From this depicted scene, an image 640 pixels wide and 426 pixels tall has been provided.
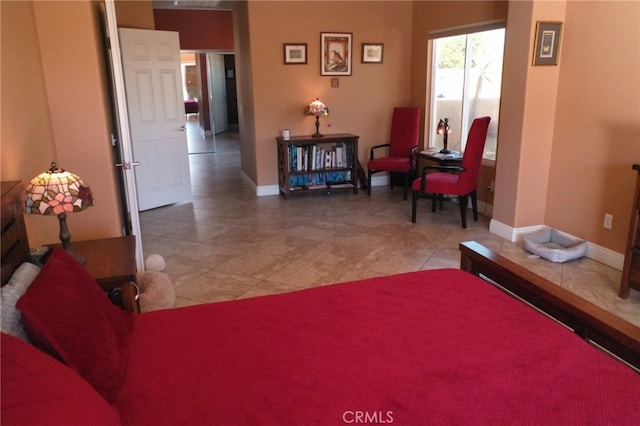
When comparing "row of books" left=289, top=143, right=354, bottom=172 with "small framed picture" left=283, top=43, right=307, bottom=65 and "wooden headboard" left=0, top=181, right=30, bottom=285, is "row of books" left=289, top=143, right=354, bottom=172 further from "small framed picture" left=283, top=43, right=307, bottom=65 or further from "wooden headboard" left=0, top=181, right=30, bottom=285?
"wooden headboard" left=0, top=181, right=30, bottom=285

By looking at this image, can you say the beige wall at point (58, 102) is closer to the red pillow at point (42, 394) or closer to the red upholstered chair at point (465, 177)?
the red pillow at point (42, 394)

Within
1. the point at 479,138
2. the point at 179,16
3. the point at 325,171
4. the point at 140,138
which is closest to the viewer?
the point at 479,138

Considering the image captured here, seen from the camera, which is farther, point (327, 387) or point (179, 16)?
point (179, 16)

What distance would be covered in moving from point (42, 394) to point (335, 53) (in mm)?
5663

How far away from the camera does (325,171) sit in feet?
20.5

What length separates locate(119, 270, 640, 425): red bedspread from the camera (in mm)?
1354

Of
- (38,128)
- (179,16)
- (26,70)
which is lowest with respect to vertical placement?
(38,128)

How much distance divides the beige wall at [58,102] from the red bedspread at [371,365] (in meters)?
1.40

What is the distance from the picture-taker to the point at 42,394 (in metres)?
1.11

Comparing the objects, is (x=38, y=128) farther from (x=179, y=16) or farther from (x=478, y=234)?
(x=179, y=16)

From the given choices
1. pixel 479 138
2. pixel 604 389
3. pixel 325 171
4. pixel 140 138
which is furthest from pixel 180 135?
pixel 604 389

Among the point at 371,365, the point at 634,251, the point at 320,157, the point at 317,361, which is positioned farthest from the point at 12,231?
the point at 320,157

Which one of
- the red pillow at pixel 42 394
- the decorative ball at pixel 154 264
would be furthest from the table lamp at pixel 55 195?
the decorative ball at pixel 154 264

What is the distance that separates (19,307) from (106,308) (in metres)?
0.38
